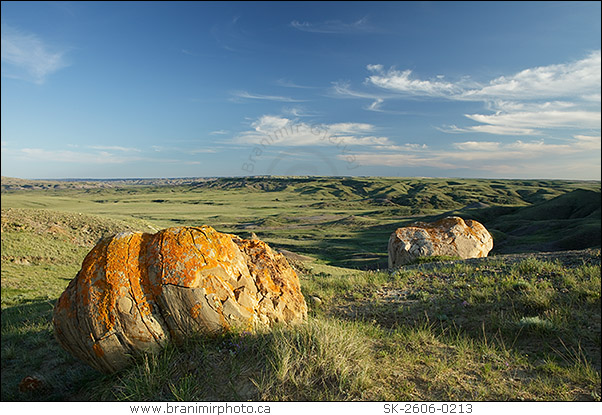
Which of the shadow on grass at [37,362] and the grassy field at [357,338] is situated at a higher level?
the grassy field at [357,338]

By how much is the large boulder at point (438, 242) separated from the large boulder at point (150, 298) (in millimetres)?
13173

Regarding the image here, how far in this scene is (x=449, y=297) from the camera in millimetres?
8180

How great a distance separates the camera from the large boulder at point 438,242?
16859mm

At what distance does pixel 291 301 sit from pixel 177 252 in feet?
7.60

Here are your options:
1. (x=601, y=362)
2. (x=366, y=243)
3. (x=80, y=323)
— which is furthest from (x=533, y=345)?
(x=366, y=243)

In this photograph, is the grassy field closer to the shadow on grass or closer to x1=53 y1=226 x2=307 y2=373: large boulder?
the shadow on grass

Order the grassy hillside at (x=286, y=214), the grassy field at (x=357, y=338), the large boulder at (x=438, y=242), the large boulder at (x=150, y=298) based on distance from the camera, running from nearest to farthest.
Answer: the grassy field at (x=357, y=338), the large boulder at (x=150, y=298), the grassy hillside at (x=286, y=214), the large boulder at (x=438, y=242)

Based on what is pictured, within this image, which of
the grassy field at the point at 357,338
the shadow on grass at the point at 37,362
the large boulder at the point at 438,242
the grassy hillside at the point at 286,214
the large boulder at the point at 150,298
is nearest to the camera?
the grassy field at the point at 357,338

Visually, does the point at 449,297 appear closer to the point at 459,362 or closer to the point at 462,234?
the point at 459,362

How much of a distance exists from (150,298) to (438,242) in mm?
15825

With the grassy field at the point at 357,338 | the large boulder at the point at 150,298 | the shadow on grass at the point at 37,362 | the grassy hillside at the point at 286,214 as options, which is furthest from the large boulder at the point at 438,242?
the shadow on grass at the point at 37,362

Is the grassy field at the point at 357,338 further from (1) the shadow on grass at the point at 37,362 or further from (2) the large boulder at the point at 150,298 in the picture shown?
(2) the large boulder at the point at 150,298

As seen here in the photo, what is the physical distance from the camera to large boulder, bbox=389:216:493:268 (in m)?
16.9

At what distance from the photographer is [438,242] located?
17.1 metres
